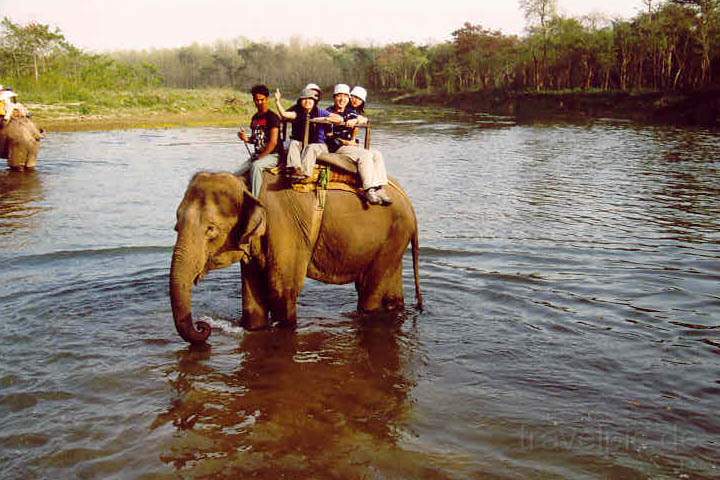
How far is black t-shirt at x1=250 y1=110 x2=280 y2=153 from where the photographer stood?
A: 640 cm

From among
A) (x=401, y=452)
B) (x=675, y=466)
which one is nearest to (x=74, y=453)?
(x=401, y=452)

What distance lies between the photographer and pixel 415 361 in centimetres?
611

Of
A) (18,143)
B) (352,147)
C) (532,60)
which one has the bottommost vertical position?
(18,143)

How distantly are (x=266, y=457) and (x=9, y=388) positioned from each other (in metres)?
2.50

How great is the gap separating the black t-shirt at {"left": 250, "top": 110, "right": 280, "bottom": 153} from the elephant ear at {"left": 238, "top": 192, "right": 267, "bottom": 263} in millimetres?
925

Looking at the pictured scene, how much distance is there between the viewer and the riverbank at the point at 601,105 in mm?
36000

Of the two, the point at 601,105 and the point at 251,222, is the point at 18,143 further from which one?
the point at 601,105

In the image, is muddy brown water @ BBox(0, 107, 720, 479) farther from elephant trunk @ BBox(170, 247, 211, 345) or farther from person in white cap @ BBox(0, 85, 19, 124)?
person in white cap @ BBox(0, 85, 19, 124)

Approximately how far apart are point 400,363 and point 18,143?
54.5 feet

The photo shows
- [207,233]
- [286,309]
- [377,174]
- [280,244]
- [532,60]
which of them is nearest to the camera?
[207,233]

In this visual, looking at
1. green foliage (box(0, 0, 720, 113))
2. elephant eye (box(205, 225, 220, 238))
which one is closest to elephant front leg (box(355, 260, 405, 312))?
elephant eye (box(205, 225, 220, 238))

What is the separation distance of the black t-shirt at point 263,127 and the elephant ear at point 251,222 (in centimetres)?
93

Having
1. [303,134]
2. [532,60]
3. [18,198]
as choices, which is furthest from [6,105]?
[532,60]

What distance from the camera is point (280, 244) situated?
6.03 meters
